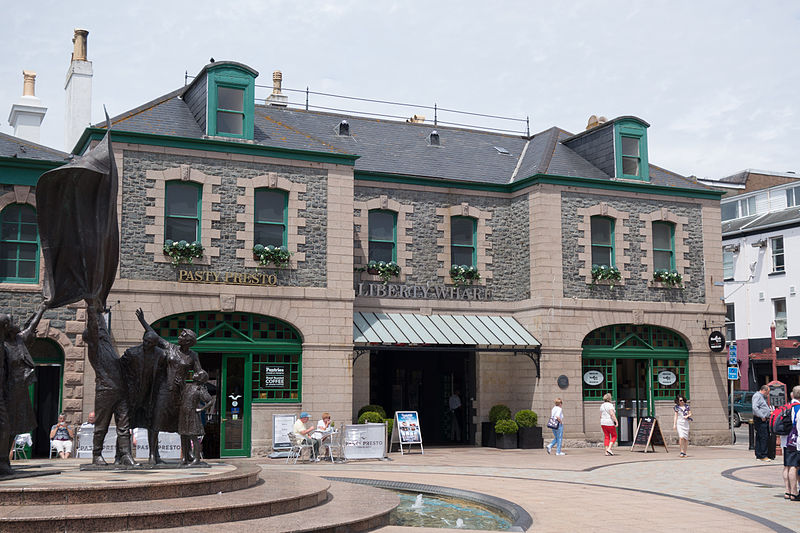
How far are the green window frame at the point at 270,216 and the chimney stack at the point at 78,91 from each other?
6.66 m

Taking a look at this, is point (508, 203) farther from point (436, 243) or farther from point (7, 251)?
point (7, 251)

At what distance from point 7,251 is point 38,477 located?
1069cm

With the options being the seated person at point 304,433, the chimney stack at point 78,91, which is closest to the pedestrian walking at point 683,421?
the seated person at point 304,433

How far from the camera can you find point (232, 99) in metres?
23.0

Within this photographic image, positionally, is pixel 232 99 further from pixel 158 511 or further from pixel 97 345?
pixel 158 511

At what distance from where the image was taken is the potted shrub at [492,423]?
24.7 m

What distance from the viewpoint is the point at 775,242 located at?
1666 inches

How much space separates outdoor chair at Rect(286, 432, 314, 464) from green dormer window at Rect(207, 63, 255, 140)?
7.80 meters

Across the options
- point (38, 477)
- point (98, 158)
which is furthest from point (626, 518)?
point (98, 158)

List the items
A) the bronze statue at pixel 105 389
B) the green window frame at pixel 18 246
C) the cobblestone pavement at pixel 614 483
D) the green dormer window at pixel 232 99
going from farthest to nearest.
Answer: the green dormer window at pixel 232 99
the green window frame at pixel 18 246
the bronze statue at pixel 105 389
the cobblestone pavement at pixel 614 483

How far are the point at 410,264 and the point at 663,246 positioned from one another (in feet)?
26.8

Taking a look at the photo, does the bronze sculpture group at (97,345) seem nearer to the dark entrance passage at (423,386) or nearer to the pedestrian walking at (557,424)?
the pedestrian walking at (557,424)

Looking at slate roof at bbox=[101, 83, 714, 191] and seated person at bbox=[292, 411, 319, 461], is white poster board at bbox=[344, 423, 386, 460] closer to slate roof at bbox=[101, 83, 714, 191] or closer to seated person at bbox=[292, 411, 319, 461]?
seated person at bbox=[292, 411, 319, 461]

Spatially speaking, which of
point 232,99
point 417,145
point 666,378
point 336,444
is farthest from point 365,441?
point 417,145
